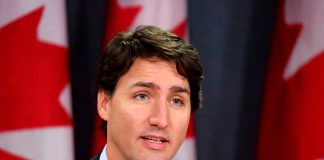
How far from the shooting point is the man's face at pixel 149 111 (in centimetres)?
119

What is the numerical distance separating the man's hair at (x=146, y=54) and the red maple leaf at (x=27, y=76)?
424 mm

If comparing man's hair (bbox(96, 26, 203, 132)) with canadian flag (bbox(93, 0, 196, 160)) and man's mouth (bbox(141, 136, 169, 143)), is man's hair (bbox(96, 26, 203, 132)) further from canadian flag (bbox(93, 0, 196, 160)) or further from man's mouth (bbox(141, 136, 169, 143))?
canadian flag (bbox(93, 0, 196, 160))

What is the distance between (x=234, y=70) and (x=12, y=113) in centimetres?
66

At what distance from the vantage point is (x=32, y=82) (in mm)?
1691

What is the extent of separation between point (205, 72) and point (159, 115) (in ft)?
2.66

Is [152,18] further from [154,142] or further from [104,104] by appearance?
[154,142]

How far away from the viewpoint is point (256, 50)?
198cm

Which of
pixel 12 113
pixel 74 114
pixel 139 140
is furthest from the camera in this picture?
pixel 74 114

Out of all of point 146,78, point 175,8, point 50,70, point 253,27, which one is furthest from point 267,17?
point 146,78

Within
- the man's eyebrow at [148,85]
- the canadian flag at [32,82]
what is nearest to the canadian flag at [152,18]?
the canadian flag at [32,82]

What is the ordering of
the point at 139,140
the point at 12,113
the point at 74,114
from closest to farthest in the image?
the point at 139,140
the point at 12,113
the point at 74,114

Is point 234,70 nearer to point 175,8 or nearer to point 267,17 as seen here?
point 267,17

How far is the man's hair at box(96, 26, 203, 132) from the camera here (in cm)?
124

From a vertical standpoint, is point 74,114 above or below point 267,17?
below
